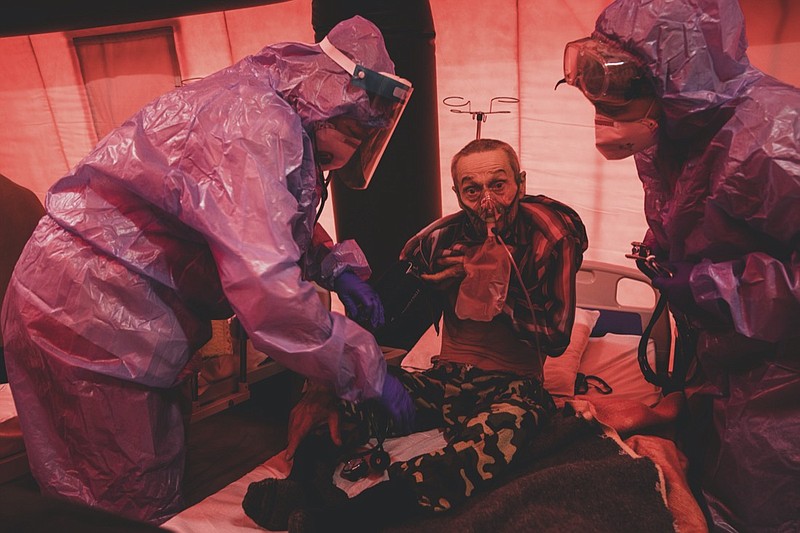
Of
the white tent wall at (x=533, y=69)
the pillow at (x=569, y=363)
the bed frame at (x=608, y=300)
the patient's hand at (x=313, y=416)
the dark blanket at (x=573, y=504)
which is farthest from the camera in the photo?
the white tent wall at (x=533, y=69)

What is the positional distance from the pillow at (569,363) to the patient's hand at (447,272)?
47 cm

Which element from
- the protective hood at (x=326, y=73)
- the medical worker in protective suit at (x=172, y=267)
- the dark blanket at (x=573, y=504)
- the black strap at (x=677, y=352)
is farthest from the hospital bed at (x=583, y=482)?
the protective hood at (x=326, y=73)

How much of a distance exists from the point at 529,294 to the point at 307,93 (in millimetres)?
966

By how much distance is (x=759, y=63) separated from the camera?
259cm

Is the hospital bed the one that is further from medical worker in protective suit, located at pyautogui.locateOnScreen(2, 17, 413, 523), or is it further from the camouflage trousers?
medical worker in protective suit, located at pyautogui.locateOnScreen(2, 17, 413, 523)

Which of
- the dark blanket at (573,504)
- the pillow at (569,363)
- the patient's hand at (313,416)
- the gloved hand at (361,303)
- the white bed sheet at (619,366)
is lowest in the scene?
the white bed sheet at (619,366)

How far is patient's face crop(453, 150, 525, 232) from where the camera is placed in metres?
1.84

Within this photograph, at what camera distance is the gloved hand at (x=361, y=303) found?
189 cm

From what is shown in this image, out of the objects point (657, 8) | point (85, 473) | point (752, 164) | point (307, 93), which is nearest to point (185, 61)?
point (307, 93)

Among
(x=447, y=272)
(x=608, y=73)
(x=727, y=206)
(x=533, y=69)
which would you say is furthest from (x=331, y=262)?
(x=533, y=69)

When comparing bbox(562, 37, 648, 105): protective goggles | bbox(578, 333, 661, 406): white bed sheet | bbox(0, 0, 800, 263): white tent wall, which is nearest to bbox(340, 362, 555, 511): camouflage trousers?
bbox(578, 333, 661, 406): white bed sheet

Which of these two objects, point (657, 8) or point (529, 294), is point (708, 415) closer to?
point (529, 294)

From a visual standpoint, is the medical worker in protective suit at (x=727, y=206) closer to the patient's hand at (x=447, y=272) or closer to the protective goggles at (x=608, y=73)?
the protective goggles at (x=608, y=73)

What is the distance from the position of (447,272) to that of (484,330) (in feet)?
0.84
